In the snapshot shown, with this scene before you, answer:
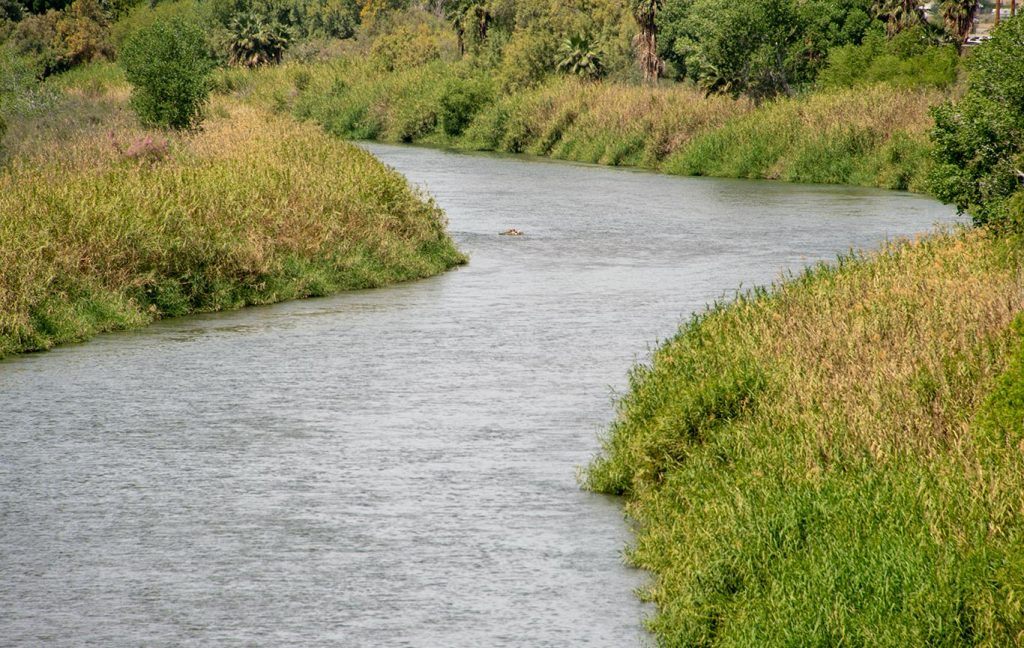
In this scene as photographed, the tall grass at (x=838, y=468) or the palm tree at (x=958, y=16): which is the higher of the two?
the palm tree at (x=958, y=16)

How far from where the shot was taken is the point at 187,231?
71.4 feet

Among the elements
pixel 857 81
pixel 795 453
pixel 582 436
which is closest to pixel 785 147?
pixel 857 81

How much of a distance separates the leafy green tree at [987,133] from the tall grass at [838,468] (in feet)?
17.3

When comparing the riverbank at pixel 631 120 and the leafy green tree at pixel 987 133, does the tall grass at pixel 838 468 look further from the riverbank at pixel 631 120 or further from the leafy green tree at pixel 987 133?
the riverbank at pixel 631 120

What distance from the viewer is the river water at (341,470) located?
9391 mm

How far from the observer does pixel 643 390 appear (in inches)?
511

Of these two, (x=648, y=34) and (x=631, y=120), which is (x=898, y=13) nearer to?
(x=631, y=120)

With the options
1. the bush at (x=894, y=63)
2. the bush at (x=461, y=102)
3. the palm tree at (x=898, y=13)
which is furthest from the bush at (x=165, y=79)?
the palm tree at (x=898, y=13)

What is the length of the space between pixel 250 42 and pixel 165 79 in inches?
2359

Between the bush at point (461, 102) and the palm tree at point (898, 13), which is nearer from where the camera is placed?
the palm tree at point (898, 13)

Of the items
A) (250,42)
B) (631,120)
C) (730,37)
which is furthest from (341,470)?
(250,42)

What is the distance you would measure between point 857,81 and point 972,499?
168ft

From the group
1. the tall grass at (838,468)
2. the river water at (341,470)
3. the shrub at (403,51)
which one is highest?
the shrub at (403,51)

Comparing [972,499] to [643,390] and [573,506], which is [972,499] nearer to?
[573,506]
